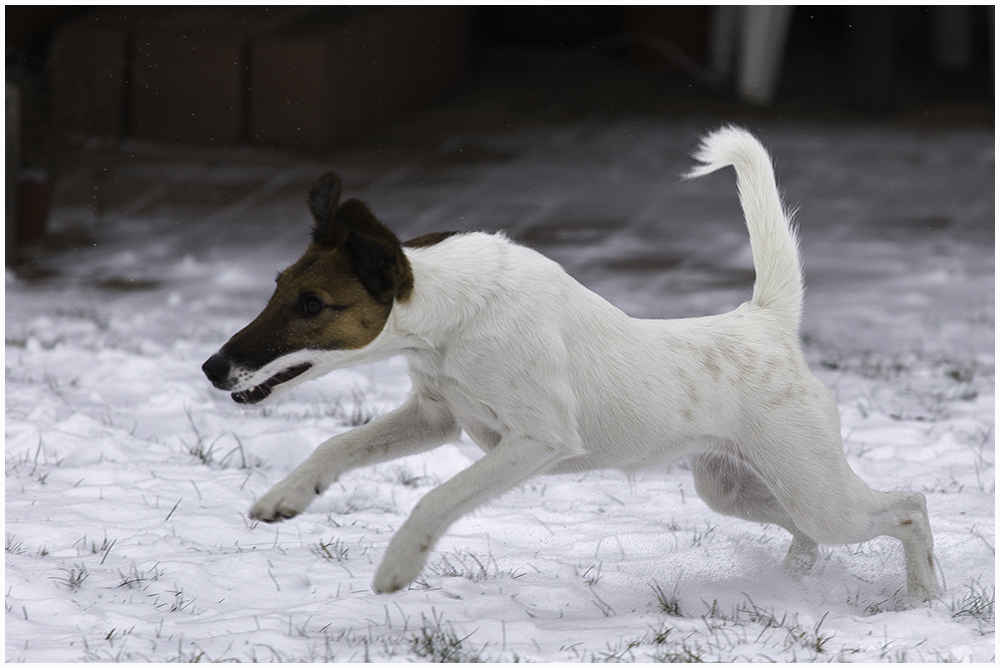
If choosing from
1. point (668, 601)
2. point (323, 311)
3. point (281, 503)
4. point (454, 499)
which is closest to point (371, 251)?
point (323, 311)

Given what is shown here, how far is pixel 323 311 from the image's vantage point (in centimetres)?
257

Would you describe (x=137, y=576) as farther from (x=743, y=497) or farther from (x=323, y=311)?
(x=743, y=497)

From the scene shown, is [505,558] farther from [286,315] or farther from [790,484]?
[286,315]

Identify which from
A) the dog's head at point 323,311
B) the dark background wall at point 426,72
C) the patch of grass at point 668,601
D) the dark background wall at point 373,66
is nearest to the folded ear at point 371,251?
the dog's head at point 323,311

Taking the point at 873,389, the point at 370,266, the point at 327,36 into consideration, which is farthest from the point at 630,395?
the point at 327,36

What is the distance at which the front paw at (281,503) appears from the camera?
9.23 ft

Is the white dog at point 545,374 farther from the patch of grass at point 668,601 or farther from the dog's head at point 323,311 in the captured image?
the patch of grass at point 668,601

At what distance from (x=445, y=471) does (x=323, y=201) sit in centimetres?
167

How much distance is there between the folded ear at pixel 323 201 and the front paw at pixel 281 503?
0.62 metres

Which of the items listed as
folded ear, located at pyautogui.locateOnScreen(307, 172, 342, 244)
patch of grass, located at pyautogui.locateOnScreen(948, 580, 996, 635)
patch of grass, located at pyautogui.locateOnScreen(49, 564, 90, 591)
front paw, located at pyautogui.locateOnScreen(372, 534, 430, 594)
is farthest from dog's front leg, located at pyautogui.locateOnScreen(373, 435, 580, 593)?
patch of grass, located at pyautogui.locateOnScreen(948, 580, 996, 635)

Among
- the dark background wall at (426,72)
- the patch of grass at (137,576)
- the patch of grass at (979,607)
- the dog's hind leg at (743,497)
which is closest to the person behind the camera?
the patch of grass at (979,607)

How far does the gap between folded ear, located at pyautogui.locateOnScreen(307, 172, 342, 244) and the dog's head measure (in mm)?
63

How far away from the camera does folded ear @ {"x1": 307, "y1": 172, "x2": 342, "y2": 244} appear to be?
8.73 ft

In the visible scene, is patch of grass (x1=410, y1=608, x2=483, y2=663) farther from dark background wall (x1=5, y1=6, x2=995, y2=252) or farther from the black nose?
dark background wall (x1=5, y1=6, x2=995, y2=252)
